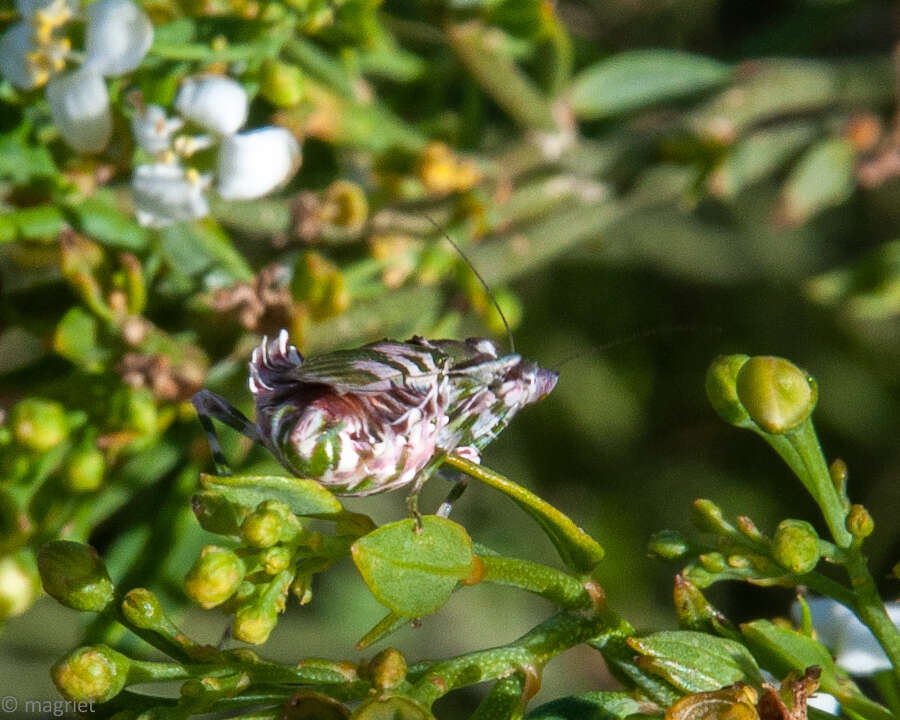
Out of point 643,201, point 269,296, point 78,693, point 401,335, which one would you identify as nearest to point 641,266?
point 643,201

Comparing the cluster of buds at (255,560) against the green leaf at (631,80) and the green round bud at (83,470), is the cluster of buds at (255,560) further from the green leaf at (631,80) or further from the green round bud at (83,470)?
the green leaf at (631,80)

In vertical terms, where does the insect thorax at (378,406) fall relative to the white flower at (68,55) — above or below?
below

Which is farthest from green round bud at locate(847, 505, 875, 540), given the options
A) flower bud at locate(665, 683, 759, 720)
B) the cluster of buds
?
the cluster of buds

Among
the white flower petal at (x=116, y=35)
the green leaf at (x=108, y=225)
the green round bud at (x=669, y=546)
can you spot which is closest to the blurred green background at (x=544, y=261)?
the green leaf at (x=108, y=225)

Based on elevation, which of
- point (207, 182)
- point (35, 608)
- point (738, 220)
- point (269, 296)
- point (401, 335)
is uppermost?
point (207, 182)

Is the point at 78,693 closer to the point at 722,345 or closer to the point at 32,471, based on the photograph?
the point at 32,471

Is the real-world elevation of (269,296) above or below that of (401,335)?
above
